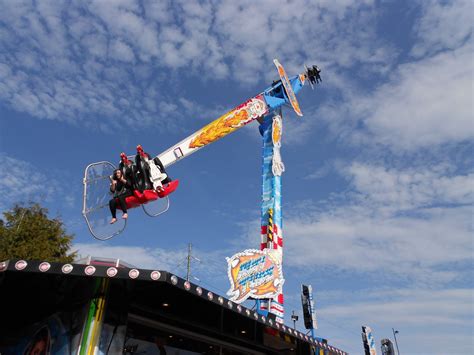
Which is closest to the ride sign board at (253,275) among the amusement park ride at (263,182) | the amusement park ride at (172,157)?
the amusement park ride at (263,182)

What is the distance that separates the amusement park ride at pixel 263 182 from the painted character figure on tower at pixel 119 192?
16cm

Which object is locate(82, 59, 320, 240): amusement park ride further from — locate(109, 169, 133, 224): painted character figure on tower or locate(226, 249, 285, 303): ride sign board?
locate(226, 249, 285, 303): ride sign board

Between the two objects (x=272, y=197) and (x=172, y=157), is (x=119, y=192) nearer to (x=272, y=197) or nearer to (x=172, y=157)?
(x=172, y=157)

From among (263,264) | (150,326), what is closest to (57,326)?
(150,326)

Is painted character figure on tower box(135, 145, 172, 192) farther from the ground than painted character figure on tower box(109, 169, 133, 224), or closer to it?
farther from the ground

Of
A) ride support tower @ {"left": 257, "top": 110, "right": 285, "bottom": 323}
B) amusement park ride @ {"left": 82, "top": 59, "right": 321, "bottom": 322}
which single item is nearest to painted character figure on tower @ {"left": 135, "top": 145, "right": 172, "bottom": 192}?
amusement park ride @ {"left": 82, "top": 59, "right": 321, "bottom": 322}

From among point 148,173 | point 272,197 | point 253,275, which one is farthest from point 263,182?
point 148,173

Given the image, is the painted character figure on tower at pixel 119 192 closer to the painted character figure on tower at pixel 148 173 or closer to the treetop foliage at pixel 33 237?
the painted character figure on tower at pixel 148 173

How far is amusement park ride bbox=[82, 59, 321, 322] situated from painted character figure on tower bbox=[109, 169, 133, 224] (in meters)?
0.16

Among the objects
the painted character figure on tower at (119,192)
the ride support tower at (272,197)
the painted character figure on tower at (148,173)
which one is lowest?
the painted character figure on tower at (119,192)

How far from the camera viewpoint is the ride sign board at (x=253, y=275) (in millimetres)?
17125

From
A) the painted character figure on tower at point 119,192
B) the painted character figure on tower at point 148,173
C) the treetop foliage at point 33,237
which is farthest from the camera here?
the treetop foliage at point 33,237

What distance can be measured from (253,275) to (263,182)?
216 inches

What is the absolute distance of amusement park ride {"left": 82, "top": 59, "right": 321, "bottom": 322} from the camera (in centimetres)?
1135
